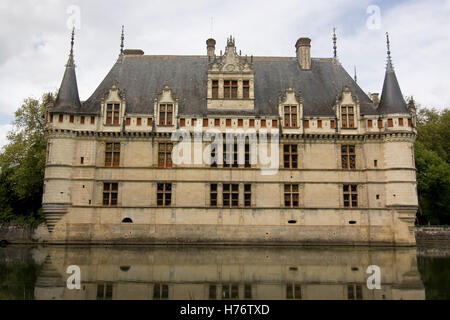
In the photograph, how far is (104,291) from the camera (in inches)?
413

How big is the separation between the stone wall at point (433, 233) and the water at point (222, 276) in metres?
14.2

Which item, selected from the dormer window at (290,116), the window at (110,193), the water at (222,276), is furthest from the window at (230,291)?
the dormer window at (290,116)

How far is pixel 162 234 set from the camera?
25484 mm

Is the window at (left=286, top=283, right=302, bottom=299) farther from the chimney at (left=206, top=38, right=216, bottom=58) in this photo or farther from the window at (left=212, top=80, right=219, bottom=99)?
the chimney at (left=206, top=38, right=216, bottom=58)

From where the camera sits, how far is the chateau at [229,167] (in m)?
25.7

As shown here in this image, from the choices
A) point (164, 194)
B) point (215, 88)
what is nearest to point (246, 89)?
point (215, 88)

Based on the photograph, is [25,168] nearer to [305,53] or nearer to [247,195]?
[247,195]

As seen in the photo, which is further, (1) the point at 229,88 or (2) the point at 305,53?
(2) the point at 305,53

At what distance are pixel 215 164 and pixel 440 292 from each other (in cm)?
1777

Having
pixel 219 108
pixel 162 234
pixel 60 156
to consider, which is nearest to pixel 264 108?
pixel 219 108

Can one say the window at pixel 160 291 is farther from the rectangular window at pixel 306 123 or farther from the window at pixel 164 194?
the rectangular window at pixel 306 123

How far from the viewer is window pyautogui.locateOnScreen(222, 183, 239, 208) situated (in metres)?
26.3

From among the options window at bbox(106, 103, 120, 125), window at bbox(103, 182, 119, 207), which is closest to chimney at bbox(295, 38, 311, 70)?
window at bbox(106, 103, 120, 125)

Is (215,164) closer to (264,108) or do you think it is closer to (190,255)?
(264,108)
